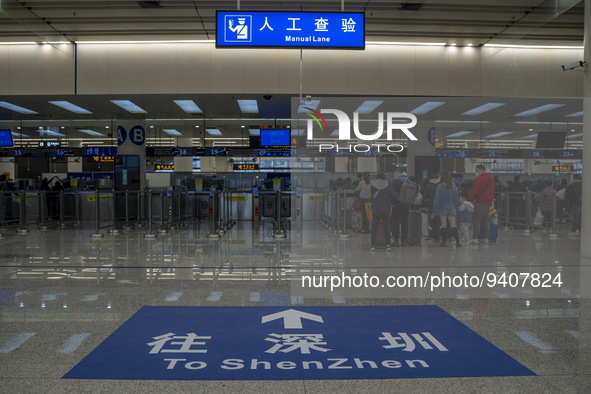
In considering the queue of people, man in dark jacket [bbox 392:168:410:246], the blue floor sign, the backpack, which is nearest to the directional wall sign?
the queue of people

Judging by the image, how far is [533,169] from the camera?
28.2 feet

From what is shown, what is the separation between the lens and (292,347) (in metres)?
3.53

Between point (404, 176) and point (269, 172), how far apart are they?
12024mm

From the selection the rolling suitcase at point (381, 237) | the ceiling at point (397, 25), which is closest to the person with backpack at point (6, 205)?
the ceiling at point (397, 25)

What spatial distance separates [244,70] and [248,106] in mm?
2438

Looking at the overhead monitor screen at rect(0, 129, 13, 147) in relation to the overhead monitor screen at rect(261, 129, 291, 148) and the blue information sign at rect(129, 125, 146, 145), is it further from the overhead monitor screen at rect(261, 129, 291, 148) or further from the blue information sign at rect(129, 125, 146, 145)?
the overhead monitor screen at rect(261, 129, 291, 148)

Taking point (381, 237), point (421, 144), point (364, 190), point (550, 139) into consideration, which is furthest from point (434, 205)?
point (550, 139)

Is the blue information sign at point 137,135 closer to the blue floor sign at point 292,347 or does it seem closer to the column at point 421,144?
the column at point 421,144

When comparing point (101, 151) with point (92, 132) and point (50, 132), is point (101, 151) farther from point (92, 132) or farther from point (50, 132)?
point (50, 132)

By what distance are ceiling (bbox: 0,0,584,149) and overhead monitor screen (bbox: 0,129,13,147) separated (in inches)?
157

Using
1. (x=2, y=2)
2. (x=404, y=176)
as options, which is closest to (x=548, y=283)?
(x=404, y=176)

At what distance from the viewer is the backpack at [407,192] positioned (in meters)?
6.53

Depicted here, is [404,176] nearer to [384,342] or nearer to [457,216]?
[457,216]

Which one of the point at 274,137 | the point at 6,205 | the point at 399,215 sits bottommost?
the point at 6,205
